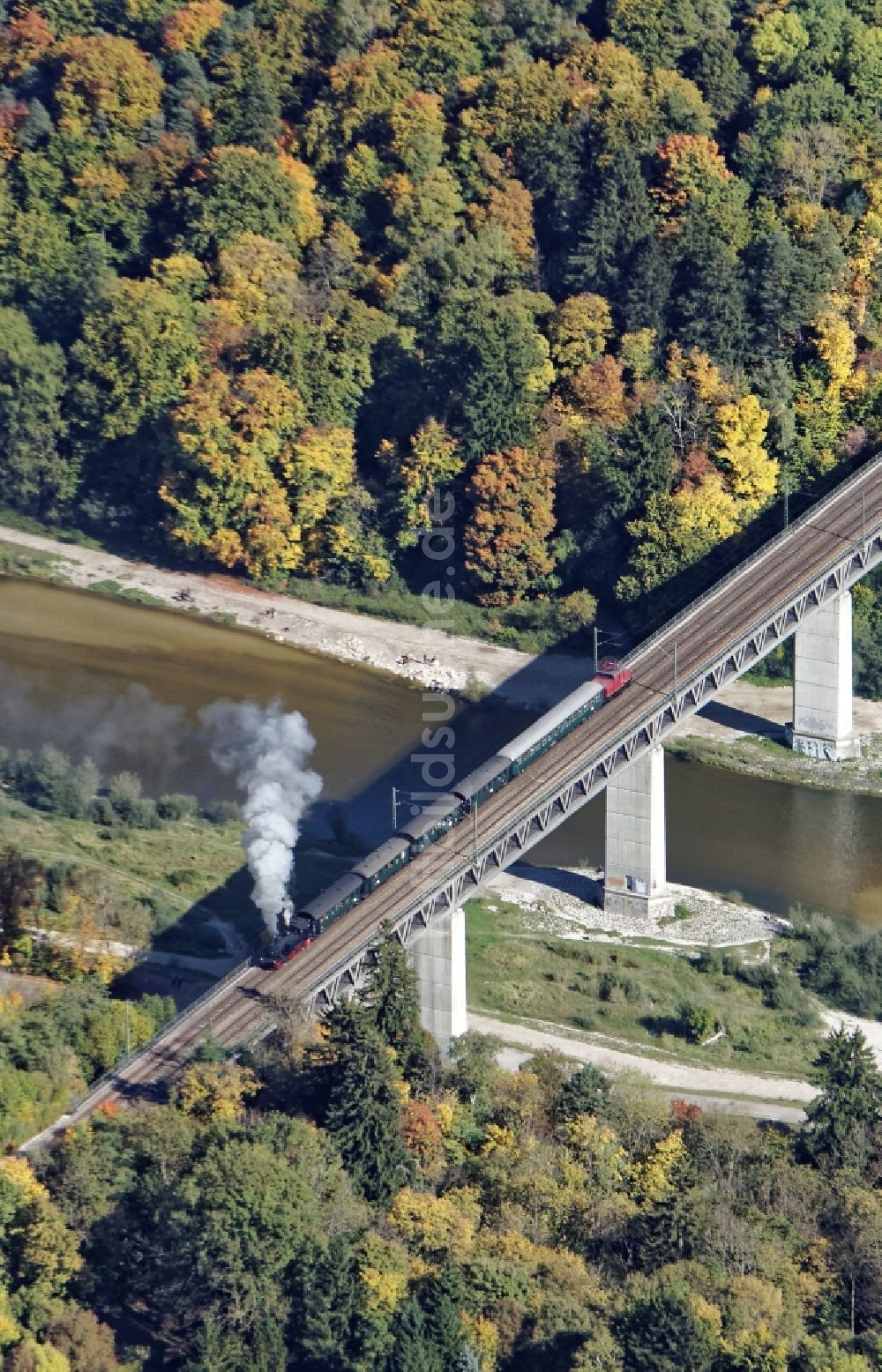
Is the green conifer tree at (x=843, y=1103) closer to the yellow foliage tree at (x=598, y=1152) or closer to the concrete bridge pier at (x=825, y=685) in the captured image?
the yellow foliage tree at (x=598, y=1152)

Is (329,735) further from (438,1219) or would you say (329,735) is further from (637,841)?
(438,1219)

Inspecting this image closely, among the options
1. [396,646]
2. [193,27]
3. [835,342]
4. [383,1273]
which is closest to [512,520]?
[396,646]

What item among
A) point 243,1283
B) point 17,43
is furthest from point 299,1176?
point 17,43

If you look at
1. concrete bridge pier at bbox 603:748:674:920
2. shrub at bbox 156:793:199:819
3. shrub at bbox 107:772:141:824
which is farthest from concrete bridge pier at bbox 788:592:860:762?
shrub at bbox 107:772:141:824

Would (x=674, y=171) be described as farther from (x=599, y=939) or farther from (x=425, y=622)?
(x=599, y=939)

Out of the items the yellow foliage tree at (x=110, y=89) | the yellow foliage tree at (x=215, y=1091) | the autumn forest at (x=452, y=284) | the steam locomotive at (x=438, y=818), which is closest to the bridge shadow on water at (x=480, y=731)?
the autumn forest at (x=452, y=284)

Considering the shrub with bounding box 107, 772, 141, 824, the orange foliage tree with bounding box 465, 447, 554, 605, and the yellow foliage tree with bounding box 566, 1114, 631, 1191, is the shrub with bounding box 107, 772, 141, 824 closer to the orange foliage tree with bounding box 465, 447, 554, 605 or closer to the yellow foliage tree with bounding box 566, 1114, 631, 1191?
the orange foliage tree with bounding box 465, 447, 554, 605

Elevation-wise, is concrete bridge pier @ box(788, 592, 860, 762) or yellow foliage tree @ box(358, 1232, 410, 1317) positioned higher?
concrete bridge pier @ box(788, 592, 860, 762)
